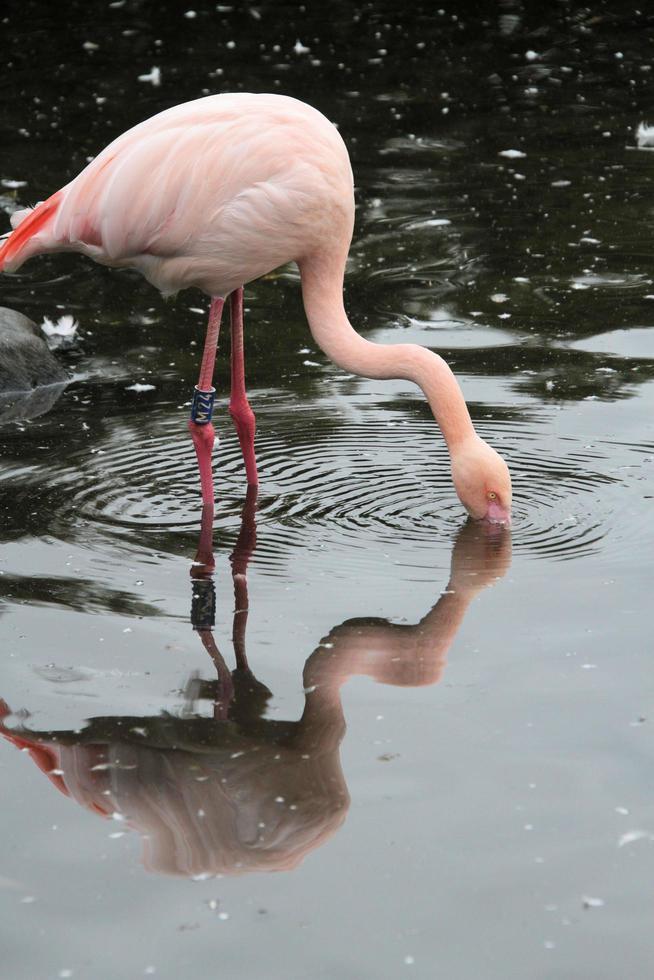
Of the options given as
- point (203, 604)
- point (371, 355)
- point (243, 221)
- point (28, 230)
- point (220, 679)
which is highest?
point (243, 221)

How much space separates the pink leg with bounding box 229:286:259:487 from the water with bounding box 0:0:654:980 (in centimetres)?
14

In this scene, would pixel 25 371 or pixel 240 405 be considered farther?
pixel 25 371

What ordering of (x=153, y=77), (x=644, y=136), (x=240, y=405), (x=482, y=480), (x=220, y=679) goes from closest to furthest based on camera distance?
1. (x=220, y=679)
2. (x=482, y=480)
3. (x=240, y=405)
4. (x=644, y=136)
5. (x=153, y=77)

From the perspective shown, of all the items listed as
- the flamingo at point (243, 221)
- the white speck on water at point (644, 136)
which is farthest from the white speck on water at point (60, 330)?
the white speck on water at point (644, 136)

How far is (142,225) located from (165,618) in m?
1.81

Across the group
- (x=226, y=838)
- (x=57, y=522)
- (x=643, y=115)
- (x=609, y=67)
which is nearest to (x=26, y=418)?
(x=57, y=522)

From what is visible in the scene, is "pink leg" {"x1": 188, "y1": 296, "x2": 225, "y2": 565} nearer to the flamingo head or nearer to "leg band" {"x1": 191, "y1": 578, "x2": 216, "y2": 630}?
"leg band" {"x1": 191, "y1": 578, "x2": 216, "y2": 630}

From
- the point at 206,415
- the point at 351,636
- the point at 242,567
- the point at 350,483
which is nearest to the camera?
the point at 351,636

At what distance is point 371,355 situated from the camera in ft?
20.4

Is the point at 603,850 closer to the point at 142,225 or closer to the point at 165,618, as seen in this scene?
the point at 165,618

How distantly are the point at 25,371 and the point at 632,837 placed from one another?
5111mm

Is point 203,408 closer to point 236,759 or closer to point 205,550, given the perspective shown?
point 205,550

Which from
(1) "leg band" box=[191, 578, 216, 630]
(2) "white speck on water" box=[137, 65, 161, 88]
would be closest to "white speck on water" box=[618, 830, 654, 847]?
(1) "leg band" box=[191, 578, 216, 630]

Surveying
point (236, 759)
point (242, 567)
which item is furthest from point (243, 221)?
point (236, 759)
